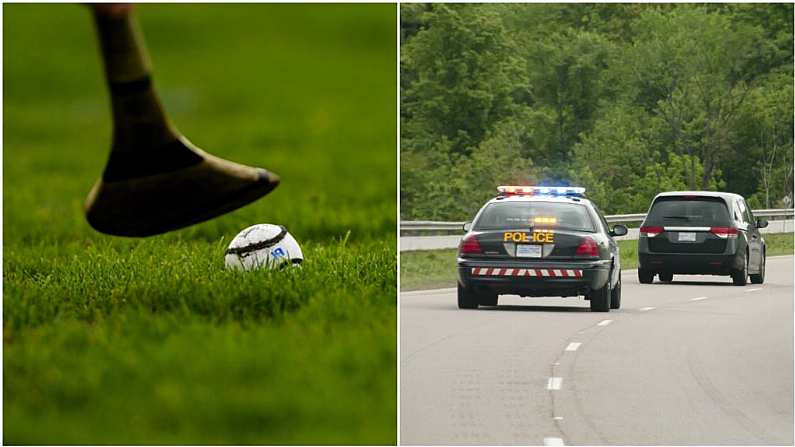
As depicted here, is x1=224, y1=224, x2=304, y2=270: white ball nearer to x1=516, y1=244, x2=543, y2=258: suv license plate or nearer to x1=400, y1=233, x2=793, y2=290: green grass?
x1=400, y1=233, x2=793, y2=290: green grass

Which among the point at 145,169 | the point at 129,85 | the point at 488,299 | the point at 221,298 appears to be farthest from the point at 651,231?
the point at 129,85

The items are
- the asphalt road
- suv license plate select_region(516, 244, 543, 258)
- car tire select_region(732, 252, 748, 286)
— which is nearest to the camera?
the asphalt road

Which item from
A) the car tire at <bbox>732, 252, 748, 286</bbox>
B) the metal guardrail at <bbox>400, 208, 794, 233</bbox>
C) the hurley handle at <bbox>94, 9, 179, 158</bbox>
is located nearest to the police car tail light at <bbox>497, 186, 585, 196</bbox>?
the metal guardrail at <bbox>400, 208, 794, 233</bbox>

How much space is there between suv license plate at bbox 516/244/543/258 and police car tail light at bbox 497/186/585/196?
225 millimetres

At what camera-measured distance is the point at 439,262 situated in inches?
270

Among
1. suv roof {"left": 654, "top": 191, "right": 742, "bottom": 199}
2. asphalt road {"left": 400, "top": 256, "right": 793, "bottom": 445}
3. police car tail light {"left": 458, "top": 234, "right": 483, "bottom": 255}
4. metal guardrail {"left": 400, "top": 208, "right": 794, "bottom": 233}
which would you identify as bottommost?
asphalt road {"left": 400, "top": 256, "right": 793, "bottom": 445}

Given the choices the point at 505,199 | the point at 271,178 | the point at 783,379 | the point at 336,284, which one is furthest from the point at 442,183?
the point at 271,178

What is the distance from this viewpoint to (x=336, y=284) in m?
5.86

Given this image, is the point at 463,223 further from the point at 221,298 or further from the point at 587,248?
the point at 221,298

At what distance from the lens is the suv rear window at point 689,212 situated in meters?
6.98

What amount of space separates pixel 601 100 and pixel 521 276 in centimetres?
86

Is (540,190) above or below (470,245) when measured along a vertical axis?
above

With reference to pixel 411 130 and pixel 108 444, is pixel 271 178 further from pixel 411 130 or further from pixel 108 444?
pixel 411 130

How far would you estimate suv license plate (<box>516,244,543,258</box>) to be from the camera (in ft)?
22.6
